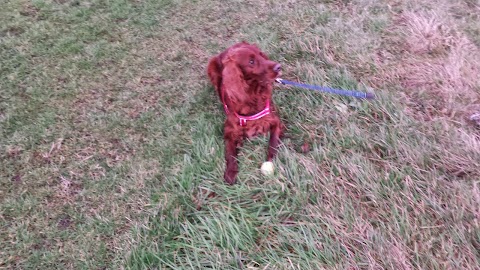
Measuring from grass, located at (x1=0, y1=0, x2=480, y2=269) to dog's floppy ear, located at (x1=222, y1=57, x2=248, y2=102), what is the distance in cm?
38

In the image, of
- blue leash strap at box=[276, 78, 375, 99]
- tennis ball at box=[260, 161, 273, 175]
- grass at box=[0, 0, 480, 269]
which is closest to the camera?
grass at box=[0, 0, 480, 269]

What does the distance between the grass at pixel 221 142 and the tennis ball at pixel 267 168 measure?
0.07 meters

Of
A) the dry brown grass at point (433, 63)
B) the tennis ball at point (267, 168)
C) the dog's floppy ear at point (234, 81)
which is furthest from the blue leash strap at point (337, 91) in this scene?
the tennis ball at point (267, 168)

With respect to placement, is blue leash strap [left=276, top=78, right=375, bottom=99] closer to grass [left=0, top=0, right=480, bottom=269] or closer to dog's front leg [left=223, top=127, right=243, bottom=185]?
grass [left=0, top=0, right=480, bottom=269]

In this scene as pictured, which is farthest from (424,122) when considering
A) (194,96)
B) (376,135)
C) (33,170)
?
(33,170)

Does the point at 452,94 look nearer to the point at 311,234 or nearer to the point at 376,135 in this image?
the point at 376,135

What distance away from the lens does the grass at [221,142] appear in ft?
7.72

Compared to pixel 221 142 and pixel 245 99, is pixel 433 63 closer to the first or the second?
pixel 245 99

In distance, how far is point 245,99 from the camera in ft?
9.11

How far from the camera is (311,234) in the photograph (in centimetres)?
233

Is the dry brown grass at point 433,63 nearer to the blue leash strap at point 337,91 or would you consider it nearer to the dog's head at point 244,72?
the blue leash strap at point 337,91

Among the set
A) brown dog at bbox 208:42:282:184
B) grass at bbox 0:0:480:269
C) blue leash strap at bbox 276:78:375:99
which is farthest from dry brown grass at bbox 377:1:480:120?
brown dog at bbox 208:42:282:184

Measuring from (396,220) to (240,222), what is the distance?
0.87 meters

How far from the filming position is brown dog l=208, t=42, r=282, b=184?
274 centimetres
